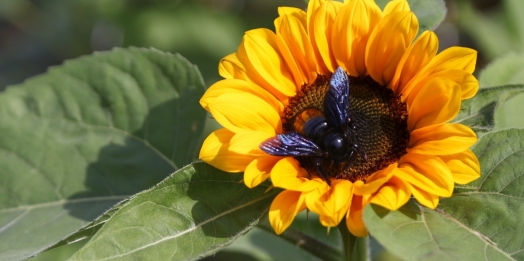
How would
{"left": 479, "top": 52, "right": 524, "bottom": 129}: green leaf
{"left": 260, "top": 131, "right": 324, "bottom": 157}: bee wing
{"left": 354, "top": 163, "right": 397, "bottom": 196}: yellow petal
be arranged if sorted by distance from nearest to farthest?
{"left": 354, "top": 163, "right": 397, "bottom": 196}: yellow petal < {"left": 260, "top": 131, "right": 324, "bottom": 157}: bee wing < {"left": 479, "top": 52, "right": 524, "bottom": 129}: green leaf

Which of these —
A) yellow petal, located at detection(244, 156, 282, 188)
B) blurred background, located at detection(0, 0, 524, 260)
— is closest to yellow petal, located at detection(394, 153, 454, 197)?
yellow petal, located at detection(244, 156, 282, 188)

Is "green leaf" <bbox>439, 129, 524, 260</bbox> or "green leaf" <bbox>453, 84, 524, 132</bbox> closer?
"green leaf" <bbox>439, 129, 524, 260</bbox>

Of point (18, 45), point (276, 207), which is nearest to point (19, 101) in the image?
point (276, 207)

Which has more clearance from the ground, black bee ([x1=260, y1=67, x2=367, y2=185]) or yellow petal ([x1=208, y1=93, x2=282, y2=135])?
yellow petal ([x1=208, y1=93, x2=282, y2=135])

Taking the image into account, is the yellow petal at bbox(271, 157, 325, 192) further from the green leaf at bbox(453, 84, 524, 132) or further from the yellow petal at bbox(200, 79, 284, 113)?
the green leaf at bbox(453, 84, 524, 132)

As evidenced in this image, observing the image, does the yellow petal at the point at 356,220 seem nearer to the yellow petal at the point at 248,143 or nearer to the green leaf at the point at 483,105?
the yellow petal at the point at 248,143

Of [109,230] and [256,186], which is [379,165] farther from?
[109,230]
